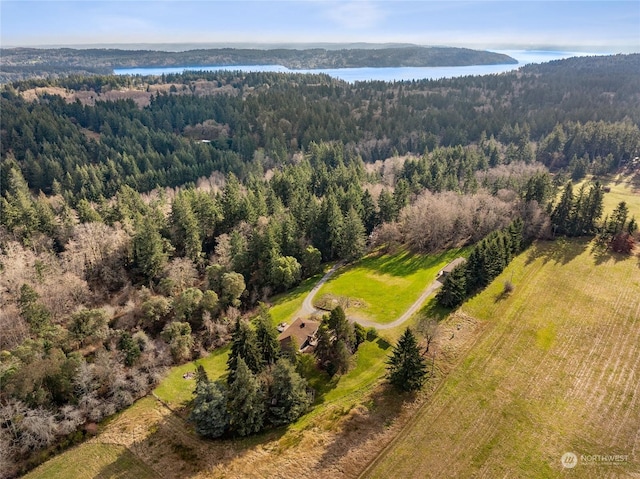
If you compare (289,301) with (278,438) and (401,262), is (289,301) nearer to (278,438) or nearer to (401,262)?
(401,262)

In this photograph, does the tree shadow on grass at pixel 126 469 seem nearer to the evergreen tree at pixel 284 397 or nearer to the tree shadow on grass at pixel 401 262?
the evergreen tree at pixel 284 397

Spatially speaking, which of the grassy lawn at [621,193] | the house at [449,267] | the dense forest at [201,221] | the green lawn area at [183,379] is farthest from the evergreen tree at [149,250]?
the grassy lawn at [621,193]

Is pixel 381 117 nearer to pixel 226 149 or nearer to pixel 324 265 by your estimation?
pixel 226 149

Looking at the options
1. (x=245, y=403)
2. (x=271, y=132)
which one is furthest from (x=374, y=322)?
(x=271, y=132)

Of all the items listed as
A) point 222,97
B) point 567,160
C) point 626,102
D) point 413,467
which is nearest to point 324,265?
point 413,467

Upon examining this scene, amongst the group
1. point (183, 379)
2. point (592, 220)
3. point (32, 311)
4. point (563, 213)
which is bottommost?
point (183, 379)

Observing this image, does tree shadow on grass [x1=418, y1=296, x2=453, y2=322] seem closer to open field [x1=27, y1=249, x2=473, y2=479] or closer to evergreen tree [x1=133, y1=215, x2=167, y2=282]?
open field [x1=27, y1=249, x2=473, y2=479]
